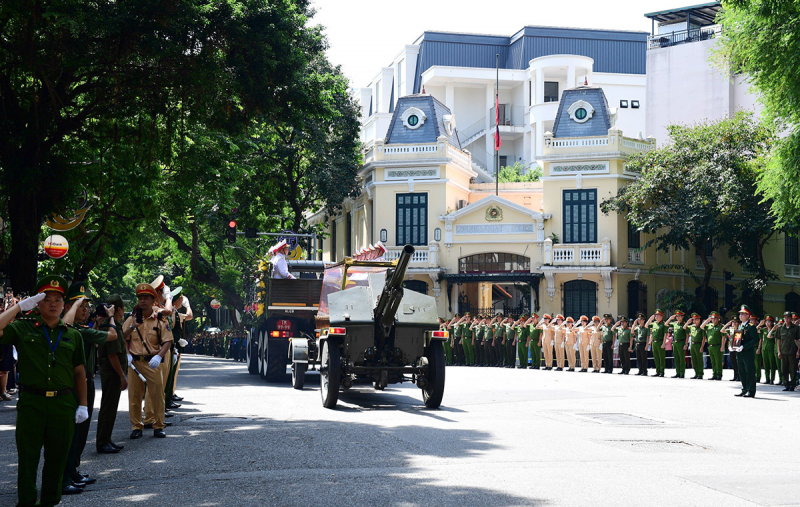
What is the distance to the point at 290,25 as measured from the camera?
606 inches

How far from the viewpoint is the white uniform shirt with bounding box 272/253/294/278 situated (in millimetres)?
20614

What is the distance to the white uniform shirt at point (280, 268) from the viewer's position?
2061 cm

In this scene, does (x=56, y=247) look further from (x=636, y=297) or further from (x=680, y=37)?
(x=680, y=37)

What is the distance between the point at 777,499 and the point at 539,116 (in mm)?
53294

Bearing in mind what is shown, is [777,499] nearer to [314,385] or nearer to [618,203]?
[314,385]

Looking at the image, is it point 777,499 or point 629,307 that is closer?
point 777,499

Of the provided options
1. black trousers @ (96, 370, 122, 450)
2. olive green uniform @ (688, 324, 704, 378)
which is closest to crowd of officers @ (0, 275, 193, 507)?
black trousers @ (96, 370, 122, 450)

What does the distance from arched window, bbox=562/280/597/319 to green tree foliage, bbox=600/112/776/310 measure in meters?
3.62

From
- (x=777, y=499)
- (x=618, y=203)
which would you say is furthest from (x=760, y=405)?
(x=618, y=203)

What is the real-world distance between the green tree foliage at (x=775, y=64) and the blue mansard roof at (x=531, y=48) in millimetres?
41332

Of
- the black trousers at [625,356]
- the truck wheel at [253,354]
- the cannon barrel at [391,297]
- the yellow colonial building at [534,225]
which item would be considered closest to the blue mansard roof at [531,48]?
the yellow colonial building at [534,225]

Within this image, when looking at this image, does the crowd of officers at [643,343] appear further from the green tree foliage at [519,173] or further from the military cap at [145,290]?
the green tree foliage at [519,173]

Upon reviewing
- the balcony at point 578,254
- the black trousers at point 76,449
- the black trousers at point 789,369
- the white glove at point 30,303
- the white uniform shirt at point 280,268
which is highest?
the balcony at point 578,254

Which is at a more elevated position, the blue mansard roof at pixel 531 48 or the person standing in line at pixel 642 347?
the blue mansard roof at pixel 531 48
